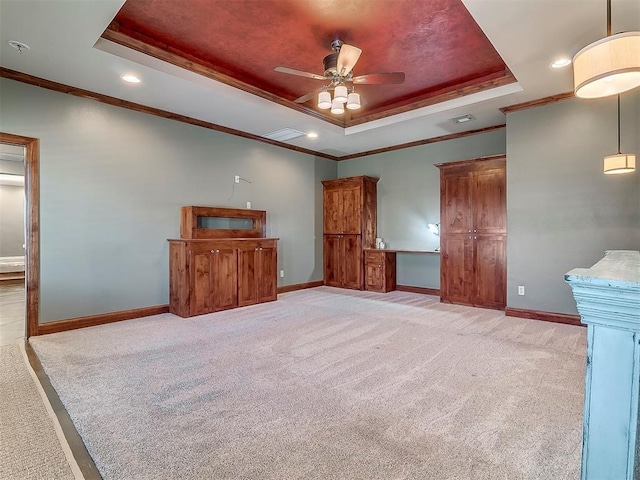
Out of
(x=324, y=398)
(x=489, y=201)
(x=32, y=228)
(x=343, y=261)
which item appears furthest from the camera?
(x=343, y=261)

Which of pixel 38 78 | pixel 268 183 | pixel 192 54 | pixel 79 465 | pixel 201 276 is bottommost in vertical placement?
pixel 79 465

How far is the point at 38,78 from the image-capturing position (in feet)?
11.3

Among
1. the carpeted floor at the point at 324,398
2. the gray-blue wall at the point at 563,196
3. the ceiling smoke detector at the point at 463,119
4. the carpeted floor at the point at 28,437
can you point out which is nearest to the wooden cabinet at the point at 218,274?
the carpeted floor at the point at 324,398

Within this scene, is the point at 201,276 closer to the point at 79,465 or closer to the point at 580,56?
the point at 79,465

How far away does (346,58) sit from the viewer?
9.75 feet

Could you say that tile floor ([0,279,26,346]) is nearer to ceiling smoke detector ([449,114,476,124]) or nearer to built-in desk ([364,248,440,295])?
built-in desk ([364,248,440,295])

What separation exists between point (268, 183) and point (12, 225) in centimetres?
693

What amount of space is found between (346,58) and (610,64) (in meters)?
1.94

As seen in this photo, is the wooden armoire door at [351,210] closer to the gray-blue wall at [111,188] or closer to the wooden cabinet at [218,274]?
the wooden cabinet at [218,274]

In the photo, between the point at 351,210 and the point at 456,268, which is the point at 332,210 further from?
the point at 456,268

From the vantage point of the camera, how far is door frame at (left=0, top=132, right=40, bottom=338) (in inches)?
135

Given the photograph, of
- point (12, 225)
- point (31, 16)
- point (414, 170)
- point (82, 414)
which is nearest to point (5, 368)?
point (82, 414)

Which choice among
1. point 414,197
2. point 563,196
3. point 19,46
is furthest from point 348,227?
point 19,46

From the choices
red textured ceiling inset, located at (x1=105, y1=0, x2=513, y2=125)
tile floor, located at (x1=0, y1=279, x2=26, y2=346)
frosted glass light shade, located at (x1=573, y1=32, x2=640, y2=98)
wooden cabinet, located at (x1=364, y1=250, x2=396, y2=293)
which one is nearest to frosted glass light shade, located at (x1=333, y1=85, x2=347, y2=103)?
red textured ceiling inset, located at (x1=105, y1=0, x2=513, y2=125)
